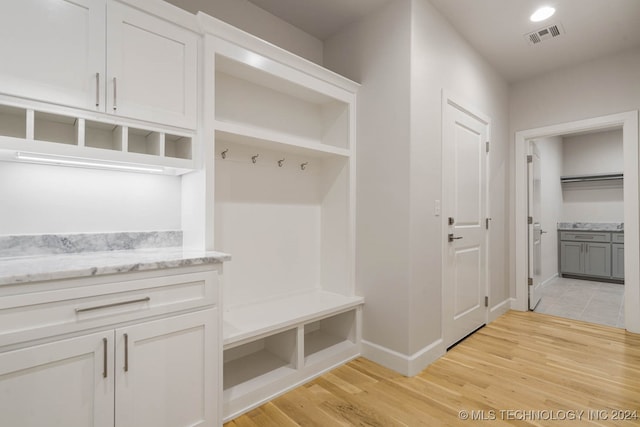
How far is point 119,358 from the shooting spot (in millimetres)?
1288

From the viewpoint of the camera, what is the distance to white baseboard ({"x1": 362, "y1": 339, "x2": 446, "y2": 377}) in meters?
2.27

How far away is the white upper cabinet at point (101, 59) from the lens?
133cm

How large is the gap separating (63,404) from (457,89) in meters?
3.30

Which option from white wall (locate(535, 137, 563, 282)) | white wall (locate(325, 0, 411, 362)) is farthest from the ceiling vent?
white wall (locate(535, 137, 563, 282))

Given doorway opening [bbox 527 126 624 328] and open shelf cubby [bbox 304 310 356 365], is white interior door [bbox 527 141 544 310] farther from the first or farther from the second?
open shelf cubby [bbox 304 310 356 365]

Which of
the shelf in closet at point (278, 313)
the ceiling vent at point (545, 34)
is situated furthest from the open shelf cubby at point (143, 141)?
the ceiling vent at point (545, 34)

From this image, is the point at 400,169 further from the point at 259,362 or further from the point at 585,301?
the point at 585,301

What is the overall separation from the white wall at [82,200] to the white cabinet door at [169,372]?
2.51 feet

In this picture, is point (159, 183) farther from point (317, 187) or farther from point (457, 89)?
point (457, 89)

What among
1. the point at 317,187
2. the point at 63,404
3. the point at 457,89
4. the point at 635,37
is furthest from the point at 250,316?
the point at 635,37

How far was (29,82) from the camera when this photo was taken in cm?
133

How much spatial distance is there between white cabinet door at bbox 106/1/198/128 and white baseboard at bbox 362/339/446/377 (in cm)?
206

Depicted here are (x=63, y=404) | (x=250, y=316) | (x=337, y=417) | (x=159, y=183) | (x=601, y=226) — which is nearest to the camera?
(x=63, y=404)

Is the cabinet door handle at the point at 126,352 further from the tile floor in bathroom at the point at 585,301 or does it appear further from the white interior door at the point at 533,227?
the tile floor in bathroom at the point at 585,301
